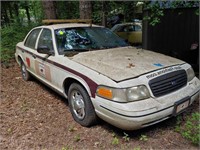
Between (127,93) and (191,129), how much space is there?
3.70 feet

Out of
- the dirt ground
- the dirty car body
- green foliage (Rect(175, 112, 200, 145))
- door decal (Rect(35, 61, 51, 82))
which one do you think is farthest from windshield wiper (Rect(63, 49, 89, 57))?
the dirty car body

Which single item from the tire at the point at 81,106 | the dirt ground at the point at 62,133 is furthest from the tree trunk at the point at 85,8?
the tire at the point at 81,106

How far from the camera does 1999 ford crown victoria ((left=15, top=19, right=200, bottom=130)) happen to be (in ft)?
9.29

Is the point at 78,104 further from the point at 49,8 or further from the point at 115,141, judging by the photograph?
the point at 49,8

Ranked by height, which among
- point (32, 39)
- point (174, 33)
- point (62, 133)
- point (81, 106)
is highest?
point (32, 39)

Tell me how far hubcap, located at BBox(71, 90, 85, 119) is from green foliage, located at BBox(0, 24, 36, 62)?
526cm

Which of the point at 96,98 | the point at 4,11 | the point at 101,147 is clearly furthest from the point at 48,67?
the point at 4,11

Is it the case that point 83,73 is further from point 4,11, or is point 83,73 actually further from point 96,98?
point 4,11

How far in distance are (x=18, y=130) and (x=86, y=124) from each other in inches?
42.0

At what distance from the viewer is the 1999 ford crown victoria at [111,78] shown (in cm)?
283

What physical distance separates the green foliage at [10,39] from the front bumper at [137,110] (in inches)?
242

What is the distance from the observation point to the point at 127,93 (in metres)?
2.81

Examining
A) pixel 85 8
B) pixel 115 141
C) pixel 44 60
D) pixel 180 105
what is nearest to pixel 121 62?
pixel 180 105

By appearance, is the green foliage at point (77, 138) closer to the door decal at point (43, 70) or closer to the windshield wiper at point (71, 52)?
the windshield wiper at point (71, 52)
